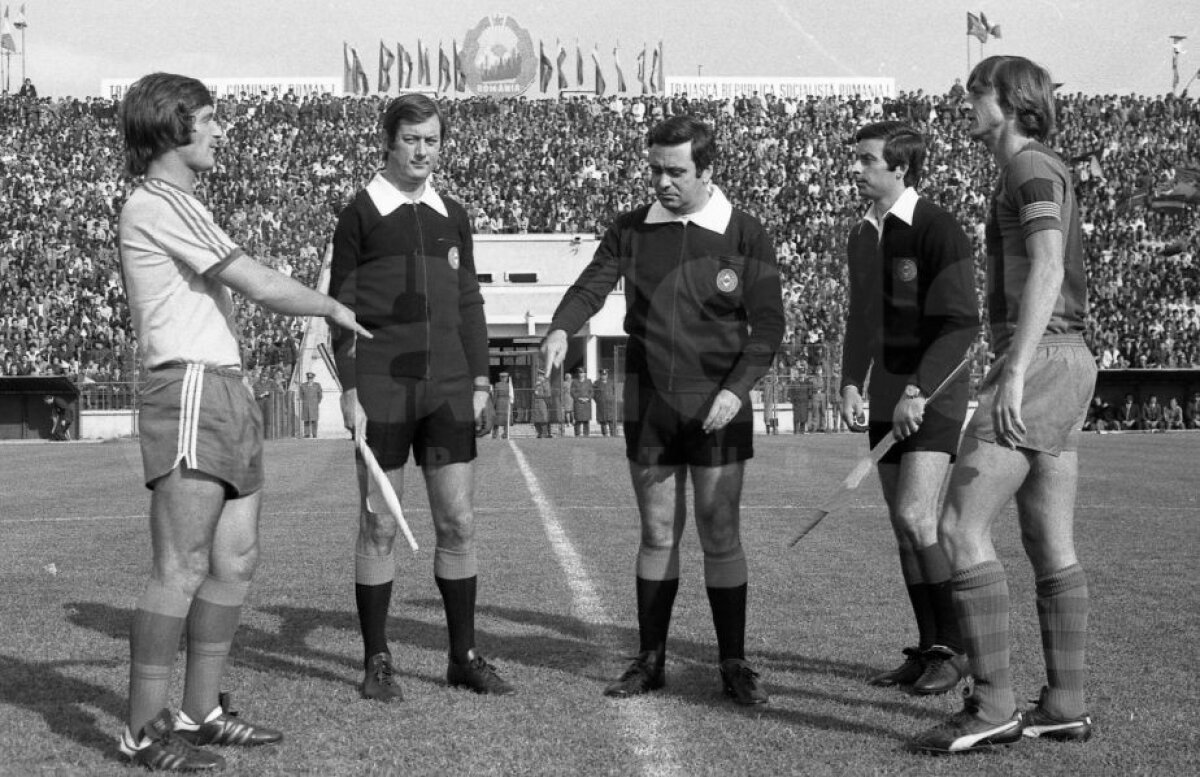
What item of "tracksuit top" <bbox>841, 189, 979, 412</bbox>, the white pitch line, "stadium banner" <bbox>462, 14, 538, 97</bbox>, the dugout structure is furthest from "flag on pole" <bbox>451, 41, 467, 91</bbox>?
"tracksuit top" <bbox>841, 189, 979, 412</bbox>

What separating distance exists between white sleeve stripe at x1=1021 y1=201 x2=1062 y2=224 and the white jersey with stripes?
2477mm

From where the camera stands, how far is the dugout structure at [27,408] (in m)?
37.4

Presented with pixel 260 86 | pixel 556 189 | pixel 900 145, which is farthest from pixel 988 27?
pixel 900 145

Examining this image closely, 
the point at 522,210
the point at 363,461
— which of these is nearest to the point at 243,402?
the point at 363,461

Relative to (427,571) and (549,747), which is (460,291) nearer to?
(549,747)

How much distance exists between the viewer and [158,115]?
4.29 meters

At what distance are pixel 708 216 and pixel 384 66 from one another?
60.5 metres

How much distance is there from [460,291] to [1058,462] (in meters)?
2.42

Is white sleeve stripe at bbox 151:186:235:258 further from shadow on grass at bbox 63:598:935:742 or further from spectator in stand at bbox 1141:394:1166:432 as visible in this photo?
spectator in stand at bbox 1141:394:1166:432

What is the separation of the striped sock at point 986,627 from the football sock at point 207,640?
7.65 ft

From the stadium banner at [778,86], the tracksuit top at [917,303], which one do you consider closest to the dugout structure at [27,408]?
the stadium banner at [778,86]

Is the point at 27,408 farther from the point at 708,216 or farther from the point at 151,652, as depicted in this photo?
the point at 151,652

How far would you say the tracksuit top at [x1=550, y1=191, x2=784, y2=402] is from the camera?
5480mm

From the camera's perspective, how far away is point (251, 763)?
435cm
